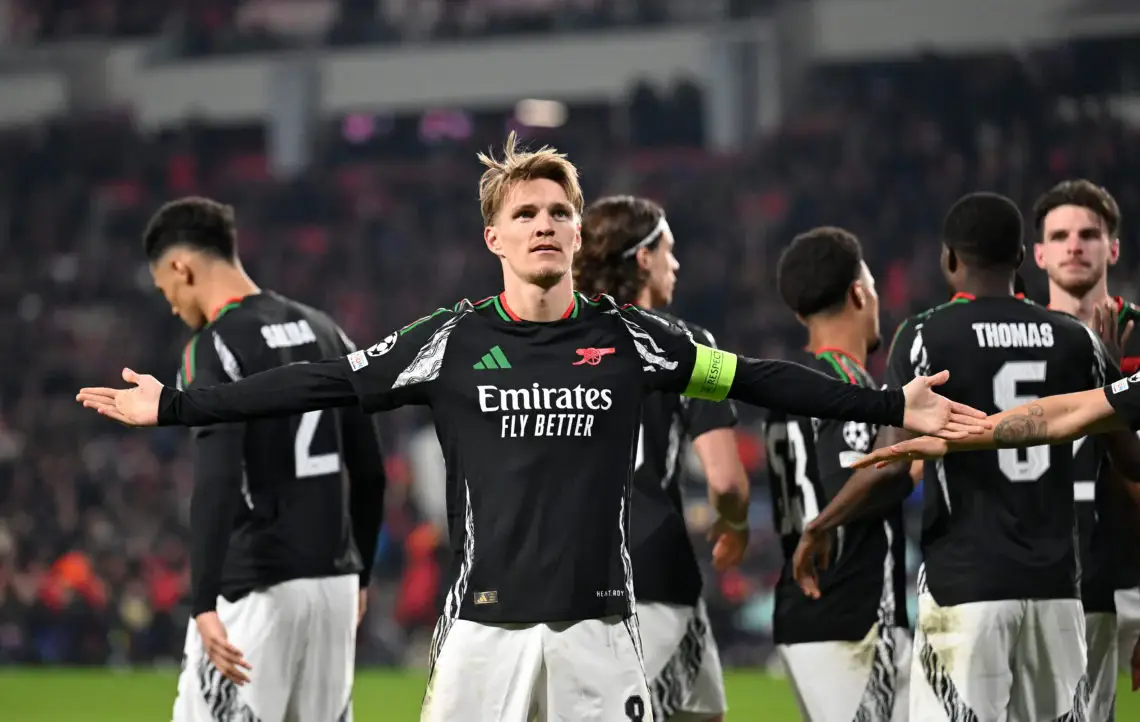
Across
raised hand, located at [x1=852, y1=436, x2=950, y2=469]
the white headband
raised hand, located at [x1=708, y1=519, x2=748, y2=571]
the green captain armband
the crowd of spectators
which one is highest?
the crowd of spectators

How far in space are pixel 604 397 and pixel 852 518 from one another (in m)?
1.27

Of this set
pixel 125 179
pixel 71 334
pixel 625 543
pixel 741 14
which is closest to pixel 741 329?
pixel 741 14

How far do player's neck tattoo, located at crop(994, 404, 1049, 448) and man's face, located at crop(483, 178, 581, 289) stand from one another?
1.31 metres

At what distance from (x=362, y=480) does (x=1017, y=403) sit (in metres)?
2.27


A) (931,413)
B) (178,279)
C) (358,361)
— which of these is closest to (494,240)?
(358,361)

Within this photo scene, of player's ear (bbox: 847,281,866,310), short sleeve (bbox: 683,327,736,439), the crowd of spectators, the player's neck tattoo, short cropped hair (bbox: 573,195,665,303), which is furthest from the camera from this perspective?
the crowd of spectators

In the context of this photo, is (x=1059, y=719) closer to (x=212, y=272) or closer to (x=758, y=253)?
(x=212, y=272)

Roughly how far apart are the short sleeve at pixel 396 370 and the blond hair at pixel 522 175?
0.37 metres

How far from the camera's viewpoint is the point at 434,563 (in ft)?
53.8

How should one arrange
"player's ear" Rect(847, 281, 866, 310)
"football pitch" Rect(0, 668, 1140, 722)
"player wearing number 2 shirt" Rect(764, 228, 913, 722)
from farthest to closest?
1. "football pitch" Rect(0, 668, 1140, 722)
2. "player's ear" Rect(847, 281, 866, 310)
3. "player wearing number 2 shirt" Rect(764, 228, 913, 722)

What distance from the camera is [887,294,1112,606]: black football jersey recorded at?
478cm

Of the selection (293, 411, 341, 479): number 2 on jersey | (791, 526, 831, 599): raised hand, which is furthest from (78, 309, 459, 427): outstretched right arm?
(791, 526, 831, 599): raised hand

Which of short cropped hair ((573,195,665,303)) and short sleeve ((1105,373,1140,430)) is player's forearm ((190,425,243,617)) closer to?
short cropped hair ((573,195,665,303))

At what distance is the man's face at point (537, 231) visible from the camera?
4.04 meters
